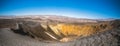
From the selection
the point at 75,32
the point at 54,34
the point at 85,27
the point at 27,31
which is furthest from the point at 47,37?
the point at 85,27

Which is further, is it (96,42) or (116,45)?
(96,42)

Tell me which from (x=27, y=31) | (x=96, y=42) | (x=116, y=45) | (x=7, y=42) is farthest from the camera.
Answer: (x=27, y=31)

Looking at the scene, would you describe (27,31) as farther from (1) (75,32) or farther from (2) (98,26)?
(2) (98,26)

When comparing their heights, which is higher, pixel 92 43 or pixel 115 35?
pixel 115 35

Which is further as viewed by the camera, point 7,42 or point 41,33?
point 41,33

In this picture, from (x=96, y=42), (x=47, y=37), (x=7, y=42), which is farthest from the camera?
(x=47, y=37)

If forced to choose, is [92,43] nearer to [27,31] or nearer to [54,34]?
[54,34]

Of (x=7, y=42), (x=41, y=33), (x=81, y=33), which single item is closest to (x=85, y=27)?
(x=81, y=33)

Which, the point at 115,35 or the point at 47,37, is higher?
the point at 115,35

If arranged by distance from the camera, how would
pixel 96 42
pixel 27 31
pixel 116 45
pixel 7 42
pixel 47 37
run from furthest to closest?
pixel 27 31, pixel 47 37, pixel 7 42, pixel 96 42, pixel 116 45
